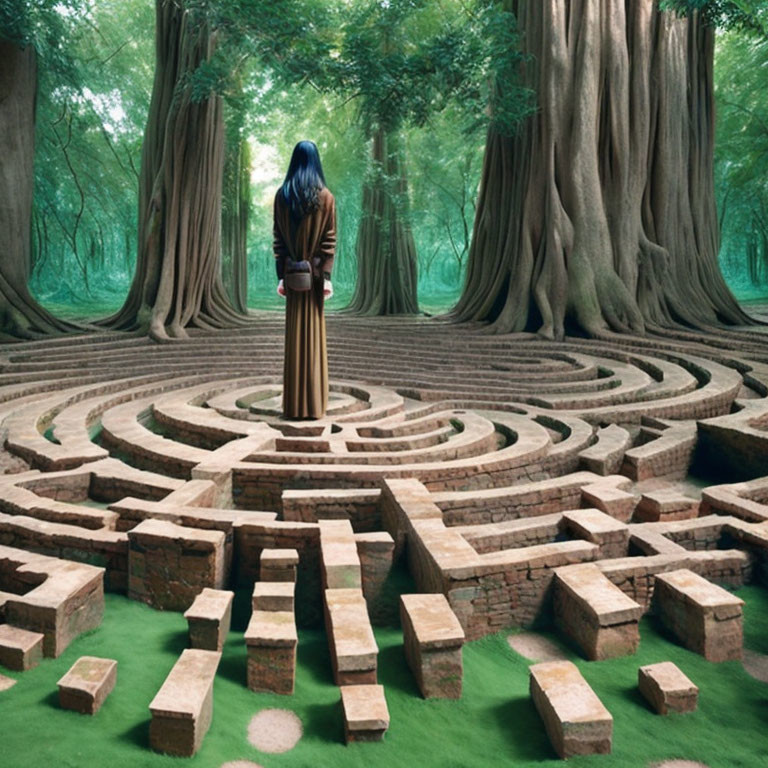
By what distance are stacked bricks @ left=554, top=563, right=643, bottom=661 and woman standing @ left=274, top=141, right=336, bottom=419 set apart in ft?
9.53

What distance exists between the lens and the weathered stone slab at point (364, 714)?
2510mm

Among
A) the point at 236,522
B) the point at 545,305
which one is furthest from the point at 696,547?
the point at 545,305

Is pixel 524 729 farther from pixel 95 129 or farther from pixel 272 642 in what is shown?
pixel 95 129

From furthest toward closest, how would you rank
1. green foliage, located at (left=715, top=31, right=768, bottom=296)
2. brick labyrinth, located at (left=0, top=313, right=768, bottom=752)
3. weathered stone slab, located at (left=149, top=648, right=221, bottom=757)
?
green foliage, located at (left=715, top=31, right=768, bottom=296) → brick labyrinth, located at (left=0, top=313, right=768, bottom=752) → weathered stone slab, located at (left=149, top=648, right=221, bottom=757)

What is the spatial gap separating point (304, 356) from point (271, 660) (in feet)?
10.6

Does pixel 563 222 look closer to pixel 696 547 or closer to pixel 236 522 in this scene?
pixel 696 547

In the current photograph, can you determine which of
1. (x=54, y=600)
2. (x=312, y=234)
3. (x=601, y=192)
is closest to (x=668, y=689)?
(x=54, y=600)

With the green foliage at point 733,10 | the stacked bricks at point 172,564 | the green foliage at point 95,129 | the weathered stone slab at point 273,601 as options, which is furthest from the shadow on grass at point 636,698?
the green foliage at point 95,129

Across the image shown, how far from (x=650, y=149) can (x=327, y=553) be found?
35.7 ft

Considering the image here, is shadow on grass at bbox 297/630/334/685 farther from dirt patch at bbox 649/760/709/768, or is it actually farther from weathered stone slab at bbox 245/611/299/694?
dirt patch at bbox 649/760/709/768

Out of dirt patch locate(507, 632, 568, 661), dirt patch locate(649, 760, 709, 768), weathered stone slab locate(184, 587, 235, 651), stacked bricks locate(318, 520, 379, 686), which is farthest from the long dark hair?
dirt patch locate(649, 760, 709, 768)

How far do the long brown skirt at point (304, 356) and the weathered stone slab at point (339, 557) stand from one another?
2152 millimetres

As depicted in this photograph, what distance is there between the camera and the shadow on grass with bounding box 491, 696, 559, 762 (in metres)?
2.55

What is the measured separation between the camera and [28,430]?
18.1 ft
